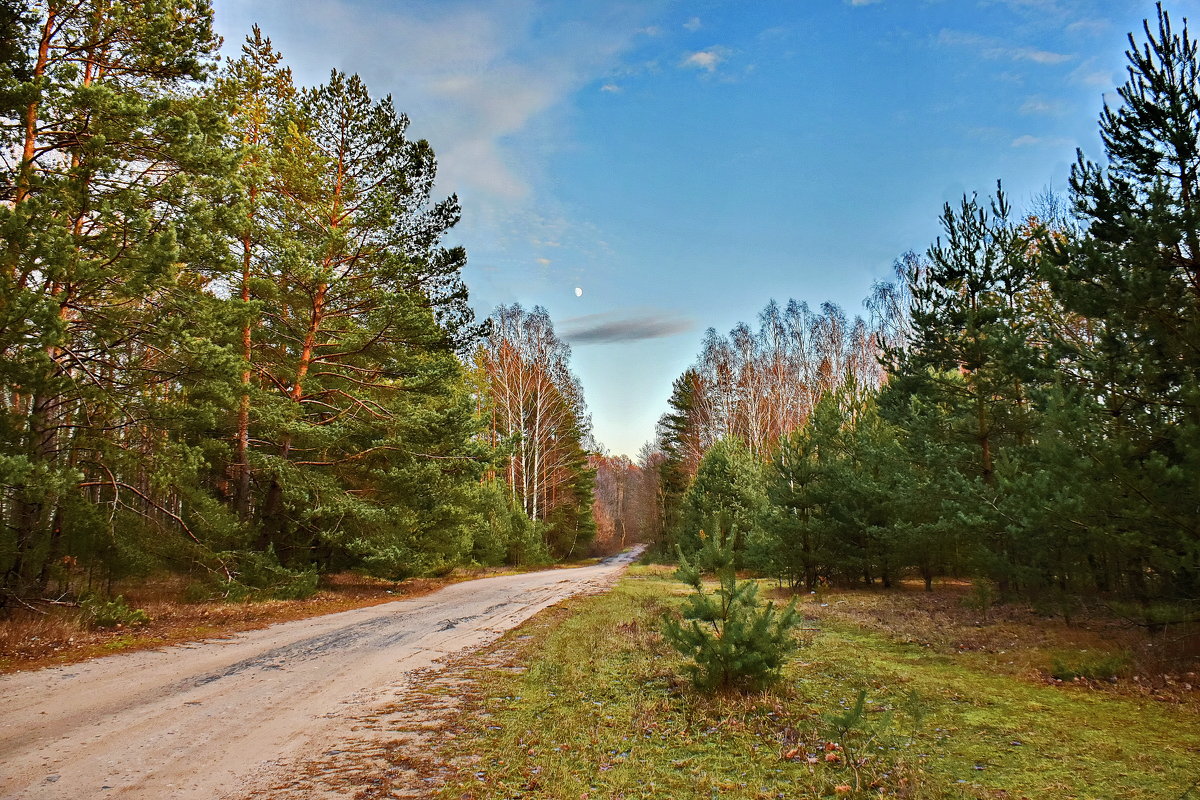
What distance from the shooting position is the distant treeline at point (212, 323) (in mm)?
8797

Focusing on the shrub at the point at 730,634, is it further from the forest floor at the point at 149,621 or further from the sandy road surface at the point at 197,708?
the forest floor at the point at 149,621

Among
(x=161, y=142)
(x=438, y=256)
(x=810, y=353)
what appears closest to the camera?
(x=161, y=142)

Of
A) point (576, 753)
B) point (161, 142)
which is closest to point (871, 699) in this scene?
point (576, 753)

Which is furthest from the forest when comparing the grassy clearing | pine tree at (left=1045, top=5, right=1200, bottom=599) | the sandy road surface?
the sandy road surface

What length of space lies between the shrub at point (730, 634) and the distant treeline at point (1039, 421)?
1.65ft

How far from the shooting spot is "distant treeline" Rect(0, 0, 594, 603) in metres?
8.80

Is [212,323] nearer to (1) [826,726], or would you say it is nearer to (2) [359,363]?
(2) [359,363]

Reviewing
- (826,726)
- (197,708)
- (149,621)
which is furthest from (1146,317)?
(149,621)

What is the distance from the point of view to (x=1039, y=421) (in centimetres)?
1111

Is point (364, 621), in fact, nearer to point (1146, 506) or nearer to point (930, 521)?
point (1146, 506)

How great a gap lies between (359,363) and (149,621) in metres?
8.52

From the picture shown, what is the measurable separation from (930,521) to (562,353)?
24813 millimetres

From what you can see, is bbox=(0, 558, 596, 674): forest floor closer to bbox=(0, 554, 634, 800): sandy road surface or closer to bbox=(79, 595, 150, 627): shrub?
bbox=(79, 595, 150, 627): shrub

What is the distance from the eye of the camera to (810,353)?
129 ft
